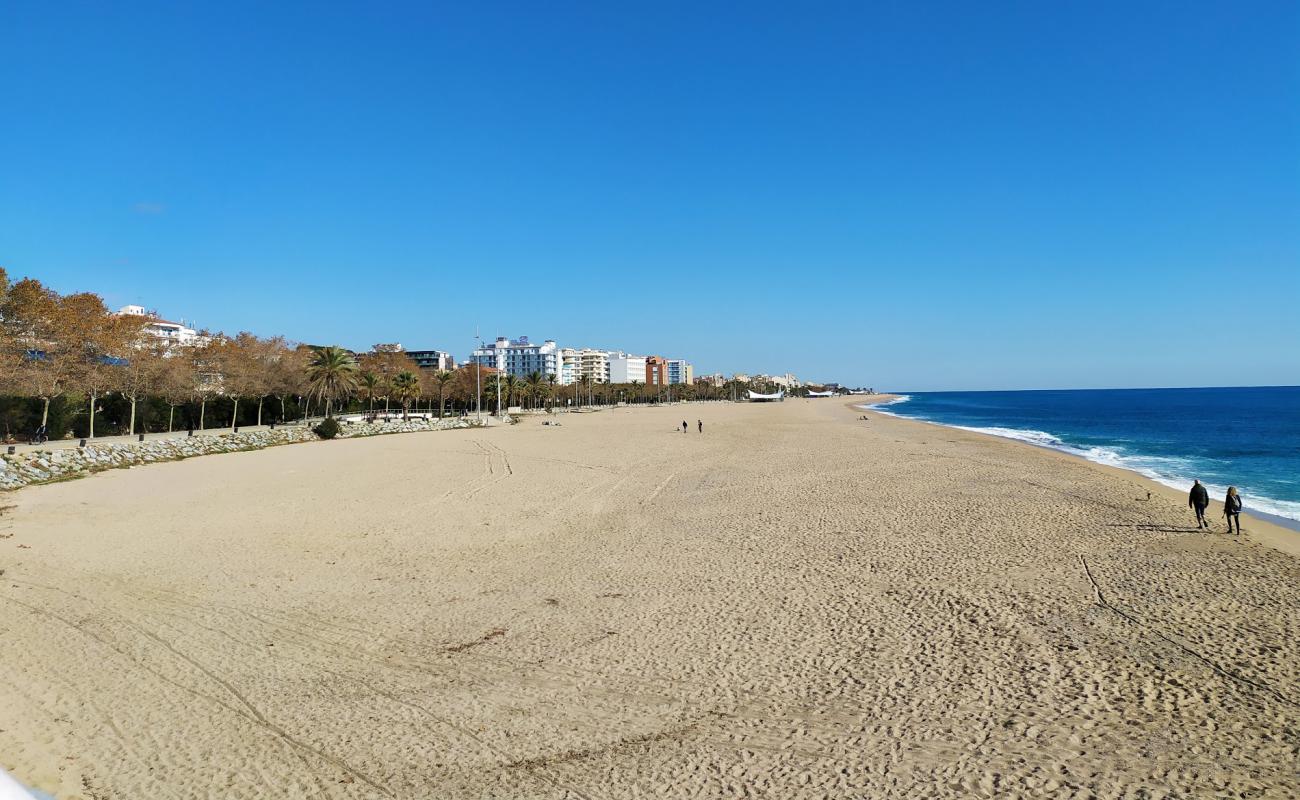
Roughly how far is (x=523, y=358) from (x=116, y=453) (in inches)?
5947

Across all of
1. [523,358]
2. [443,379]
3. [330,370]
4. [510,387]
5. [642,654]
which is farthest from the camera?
[523,358]

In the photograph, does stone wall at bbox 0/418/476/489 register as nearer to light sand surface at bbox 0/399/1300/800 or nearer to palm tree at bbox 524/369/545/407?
light sand surface at bbox 0/399/1300/800

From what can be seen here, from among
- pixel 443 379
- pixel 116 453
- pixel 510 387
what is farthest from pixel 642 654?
pixel 510 387

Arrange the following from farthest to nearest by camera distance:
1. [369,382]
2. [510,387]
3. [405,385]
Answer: [510,387], [405,385], [369,382]

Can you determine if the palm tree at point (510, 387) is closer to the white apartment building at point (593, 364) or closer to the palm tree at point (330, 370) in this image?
the palm tree at point (330, 370)

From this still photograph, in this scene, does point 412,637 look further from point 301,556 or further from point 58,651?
point 301,556

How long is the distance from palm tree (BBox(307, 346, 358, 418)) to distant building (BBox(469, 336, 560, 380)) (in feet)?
390

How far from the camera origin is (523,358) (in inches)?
6939

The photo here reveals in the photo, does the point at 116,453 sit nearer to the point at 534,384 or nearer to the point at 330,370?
the point at 330,370

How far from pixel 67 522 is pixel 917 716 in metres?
18.3

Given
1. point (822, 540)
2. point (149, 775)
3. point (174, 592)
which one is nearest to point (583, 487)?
point (822, 540)

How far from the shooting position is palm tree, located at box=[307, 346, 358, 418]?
4747 cm

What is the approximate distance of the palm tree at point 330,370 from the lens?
47469 millimetres

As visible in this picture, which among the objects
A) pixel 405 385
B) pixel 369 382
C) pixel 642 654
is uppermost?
pixel 369 382
